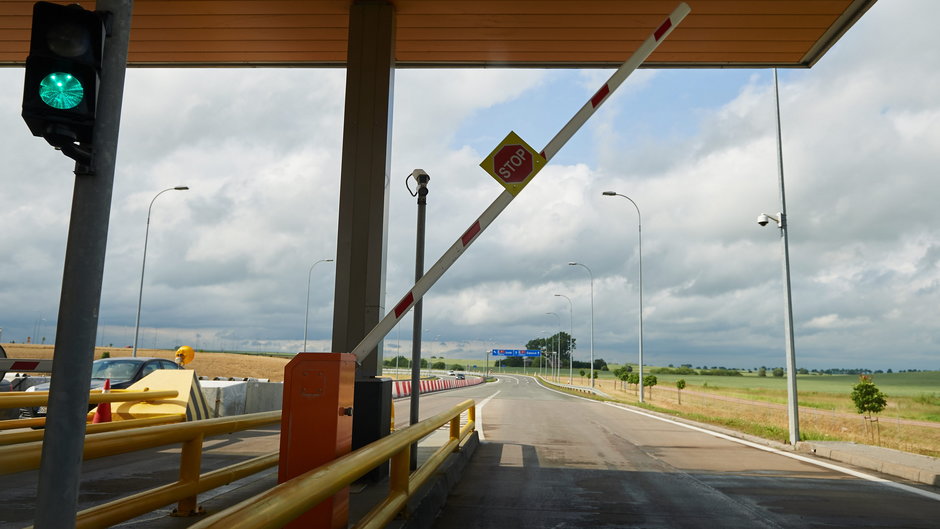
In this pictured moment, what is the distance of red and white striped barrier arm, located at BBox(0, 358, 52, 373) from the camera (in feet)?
27.7

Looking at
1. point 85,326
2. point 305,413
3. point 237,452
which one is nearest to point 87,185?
A: point 85,326

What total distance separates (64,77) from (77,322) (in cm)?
98

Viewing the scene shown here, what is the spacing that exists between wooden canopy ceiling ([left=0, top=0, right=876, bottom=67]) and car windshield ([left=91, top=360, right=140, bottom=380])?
6.34 meters

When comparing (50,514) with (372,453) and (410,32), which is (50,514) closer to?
(372,453)

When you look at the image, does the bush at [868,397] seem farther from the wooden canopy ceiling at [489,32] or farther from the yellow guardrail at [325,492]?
the yellow guardrail at [325,492]

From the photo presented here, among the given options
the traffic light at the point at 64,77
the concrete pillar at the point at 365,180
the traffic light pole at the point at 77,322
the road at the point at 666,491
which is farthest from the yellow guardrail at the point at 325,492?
the concrete pillar at the point at 365,180

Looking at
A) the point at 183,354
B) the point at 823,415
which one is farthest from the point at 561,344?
the point at 183,354

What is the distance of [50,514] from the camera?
7.75 feet

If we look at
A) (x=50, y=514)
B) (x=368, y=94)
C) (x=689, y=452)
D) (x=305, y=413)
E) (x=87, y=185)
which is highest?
(x=368, y=94)

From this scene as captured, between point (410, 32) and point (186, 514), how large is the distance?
627 cm

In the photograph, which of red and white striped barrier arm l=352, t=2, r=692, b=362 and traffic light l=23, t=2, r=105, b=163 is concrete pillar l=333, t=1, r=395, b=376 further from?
traffic light l=23, t=2, r=105, b=163

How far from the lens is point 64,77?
264 centimetres

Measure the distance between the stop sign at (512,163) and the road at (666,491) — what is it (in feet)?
9.93

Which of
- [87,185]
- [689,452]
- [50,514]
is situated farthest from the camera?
[689,452]
